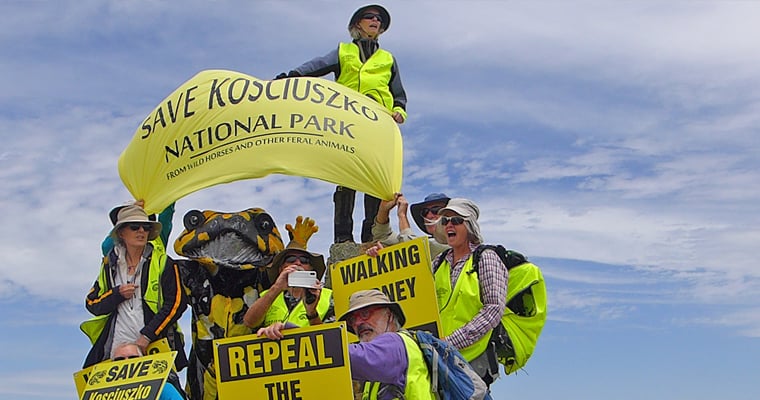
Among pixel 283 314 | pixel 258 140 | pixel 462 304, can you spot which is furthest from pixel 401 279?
pixel 258 140

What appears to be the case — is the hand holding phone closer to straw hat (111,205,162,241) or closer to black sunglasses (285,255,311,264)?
black sunglasses (285,255,311,264)

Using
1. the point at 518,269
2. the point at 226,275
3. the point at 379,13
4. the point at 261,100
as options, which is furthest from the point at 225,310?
the point at 379,13

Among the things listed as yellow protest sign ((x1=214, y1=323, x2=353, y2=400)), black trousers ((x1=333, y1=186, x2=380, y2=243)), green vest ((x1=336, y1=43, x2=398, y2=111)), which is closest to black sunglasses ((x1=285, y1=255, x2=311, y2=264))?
yellow protest sign ((x1=214, y1=323, x2=353, y2=400))

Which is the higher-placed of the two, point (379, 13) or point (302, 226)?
point (379, 13)

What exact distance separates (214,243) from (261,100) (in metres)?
1.36

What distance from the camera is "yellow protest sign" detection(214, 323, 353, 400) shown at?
6105 mm

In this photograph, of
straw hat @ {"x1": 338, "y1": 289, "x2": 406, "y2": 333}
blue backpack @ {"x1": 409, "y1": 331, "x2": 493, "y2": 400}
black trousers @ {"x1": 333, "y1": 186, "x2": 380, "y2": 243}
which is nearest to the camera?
blue backpack @ {"x1": 409, "y1": 331, "x2": 493, "y2": 400}

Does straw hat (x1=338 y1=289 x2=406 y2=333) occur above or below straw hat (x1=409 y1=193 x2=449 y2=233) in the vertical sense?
below

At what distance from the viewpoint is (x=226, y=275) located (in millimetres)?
8906

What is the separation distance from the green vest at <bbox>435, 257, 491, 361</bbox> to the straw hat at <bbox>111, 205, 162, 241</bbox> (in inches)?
94.1

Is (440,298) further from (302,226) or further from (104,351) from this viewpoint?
(104,351)

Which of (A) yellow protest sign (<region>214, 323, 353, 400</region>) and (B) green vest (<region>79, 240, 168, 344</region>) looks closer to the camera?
(A) yellow protest sign (<region>214, 323, 353, 400</region>)

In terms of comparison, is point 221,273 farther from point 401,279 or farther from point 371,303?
point 371,303

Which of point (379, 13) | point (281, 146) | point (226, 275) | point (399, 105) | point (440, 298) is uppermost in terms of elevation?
point (379, 13)
